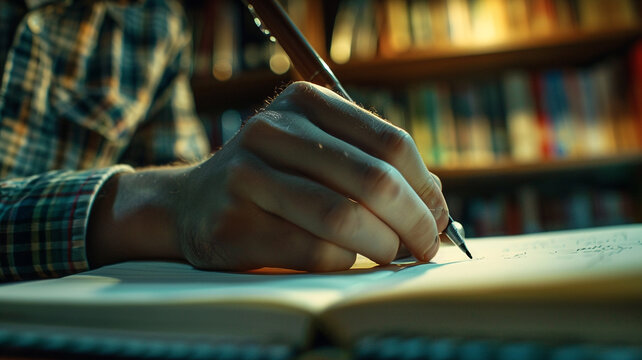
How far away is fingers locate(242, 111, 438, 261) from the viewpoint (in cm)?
32

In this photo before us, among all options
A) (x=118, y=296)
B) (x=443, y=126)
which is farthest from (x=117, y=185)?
(x=443, y=126)

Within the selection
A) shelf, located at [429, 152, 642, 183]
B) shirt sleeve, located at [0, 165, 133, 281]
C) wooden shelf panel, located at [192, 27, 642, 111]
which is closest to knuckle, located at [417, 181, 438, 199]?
shirt sleeve, located at [0, 165, 133, 281]

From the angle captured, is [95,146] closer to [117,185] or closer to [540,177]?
[117,185]

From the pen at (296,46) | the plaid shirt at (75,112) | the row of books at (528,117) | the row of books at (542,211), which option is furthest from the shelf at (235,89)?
the pen at (296,46)

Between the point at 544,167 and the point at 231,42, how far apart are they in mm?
1020

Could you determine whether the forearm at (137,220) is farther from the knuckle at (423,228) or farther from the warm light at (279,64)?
the warm light at (279,64)

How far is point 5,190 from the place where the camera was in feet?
1.62

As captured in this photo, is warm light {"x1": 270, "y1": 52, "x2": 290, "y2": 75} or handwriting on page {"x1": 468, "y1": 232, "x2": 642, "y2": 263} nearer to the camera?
handwriting on page {"x1": 468, "y1": 232, "x2": 642, "y2": 263}

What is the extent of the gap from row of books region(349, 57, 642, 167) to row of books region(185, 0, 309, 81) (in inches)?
13.3

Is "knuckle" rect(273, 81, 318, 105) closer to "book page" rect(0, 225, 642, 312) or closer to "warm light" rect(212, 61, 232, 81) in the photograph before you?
"book page" rect(0, 225, 642, 312)

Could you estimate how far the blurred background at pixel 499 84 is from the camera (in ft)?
3.76

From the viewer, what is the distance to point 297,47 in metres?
0.41

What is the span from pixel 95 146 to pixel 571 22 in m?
1.29

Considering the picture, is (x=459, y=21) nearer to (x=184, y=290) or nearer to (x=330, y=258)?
(x=330, y=258)
